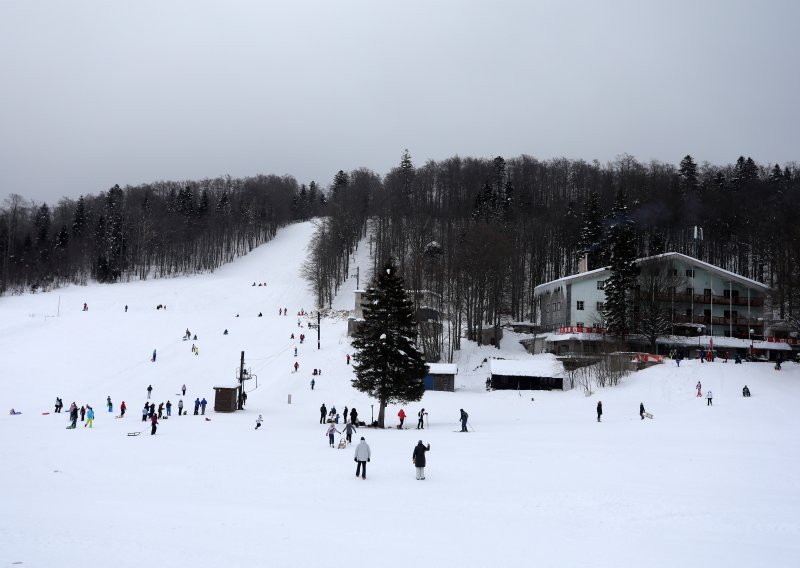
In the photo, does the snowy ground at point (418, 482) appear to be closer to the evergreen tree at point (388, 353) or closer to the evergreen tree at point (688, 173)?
the evergreen tree at point (388, 353)

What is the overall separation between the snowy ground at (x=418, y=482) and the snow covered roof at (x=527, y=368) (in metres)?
3.64

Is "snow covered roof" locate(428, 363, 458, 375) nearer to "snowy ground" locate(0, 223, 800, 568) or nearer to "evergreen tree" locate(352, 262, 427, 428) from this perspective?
"snowy ground" locate(0, 223, 800, 568)

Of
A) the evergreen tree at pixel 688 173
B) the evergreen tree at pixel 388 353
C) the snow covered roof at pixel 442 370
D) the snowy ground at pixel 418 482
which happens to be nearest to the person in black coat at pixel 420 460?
the snowy ground at pixel 418 482

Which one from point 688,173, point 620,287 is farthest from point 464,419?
→ point 688,173

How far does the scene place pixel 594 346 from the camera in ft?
173

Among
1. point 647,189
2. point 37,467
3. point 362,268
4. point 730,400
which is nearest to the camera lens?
point 37,467

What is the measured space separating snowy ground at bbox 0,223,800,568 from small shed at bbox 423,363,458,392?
6.13 feet

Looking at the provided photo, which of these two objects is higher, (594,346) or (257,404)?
(594,346)

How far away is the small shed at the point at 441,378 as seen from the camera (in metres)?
44.1

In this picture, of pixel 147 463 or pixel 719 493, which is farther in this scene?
pixel 147 463

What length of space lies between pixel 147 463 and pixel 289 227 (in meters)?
112

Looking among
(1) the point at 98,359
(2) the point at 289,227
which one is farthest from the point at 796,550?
(2) the point at 289,227

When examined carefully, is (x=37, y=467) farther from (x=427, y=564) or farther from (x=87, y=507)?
(x=427, y=564)

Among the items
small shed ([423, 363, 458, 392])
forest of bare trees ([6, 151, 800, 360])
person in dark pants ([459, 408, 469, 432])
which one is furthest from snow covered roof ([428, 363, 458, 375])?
person in dark pants ([459, 408, 469, 432])
